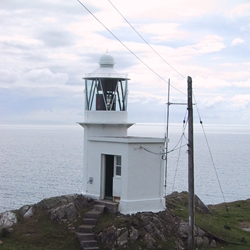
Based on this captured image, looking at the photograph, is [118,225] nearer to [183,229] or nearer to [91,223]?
[91,223]

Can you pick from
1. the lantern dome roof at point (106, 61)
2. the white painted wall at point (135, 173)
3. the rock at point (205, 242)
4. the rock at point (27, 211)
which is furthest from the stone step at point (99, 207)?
the lantern dome roof at point (106, 61)

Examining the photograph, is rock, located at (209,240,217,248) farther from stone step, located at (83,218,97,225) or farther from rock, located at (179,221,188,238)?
stone step, located at (83,218,97,225)

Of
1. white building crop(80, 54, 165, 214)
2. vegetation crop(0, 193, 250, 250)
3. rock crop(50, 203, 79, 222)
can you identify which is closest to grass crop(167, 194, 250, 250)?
vegetation crop(0, 193, 250, 250)

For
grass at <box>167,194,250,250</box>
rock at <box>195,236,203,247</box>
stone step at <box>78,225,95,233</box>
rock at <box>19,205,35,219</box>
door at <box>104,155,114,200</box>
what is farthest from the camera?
door at <box>104,155,114,200</box>

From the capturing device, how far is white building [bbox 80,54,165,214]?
1831 centimetres

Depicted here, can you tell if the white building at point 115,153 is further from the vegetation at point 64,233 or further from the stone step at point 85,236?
the stone step at point 85,236

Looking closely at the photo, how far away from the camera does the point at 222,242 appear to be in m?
18.3

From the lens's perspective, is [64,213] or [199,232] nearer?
[64,213]

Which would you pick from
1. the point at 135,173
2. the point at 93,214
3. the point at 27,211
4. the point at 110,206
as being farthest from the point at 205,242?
the point at 27,211

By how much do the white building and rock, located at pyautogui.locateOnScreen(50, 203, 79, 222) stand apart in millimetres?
1633

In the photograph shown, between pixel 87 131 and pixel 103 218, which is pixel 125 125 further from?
pixel 103 218

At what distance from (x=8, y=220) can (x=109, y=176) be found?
14.9 feet

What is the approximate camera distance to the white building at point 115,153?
18.3m

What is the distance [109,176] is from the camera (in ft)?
63.7
